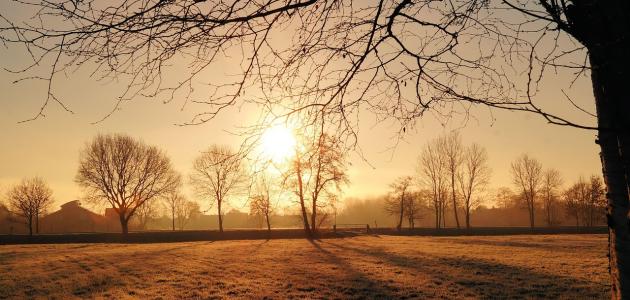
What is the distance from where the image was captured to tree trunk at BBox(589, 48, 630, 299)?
2988 millimetres

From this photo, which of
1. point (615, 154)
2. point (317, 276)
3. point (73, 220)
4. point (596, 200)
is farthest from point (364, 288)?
point (73, 220)

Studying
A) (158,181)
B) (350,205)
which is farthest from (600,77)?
(350,205)

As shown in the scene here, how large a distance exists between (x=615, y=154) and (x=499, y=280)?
41.6ft

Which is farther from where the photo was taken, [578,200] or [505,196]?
[505,196]

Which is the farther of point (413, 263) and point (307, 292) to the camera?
point (413, 263)

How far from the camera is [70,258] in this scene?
75.9 ft

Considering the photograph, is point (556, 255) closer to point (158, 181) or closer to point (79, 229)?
point (158, 181)

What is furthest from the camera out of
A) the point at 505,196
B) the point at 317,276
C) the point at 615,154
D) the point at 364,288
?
the point at 505,196

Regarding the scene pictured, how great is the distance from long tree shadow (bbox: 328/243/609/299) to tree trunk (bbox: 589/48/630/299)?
972cm

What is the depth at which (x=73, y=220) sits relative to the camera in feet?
245

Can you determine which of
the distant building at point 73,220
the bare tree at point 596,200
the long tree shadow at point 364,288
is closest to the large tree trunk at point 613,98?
the long tree shadow at point 364,288

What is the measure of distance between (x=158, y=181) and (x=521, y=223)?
80.5 meters

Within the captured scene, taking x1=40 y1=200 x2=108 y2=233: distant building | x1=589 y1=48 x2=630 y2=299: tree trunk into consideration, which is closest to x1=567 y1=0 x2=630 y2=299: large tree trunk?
x1=589 y1=48 x2=630 y2=299: tree trunk

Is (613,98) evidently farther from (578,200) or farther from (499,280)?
(578,200)
